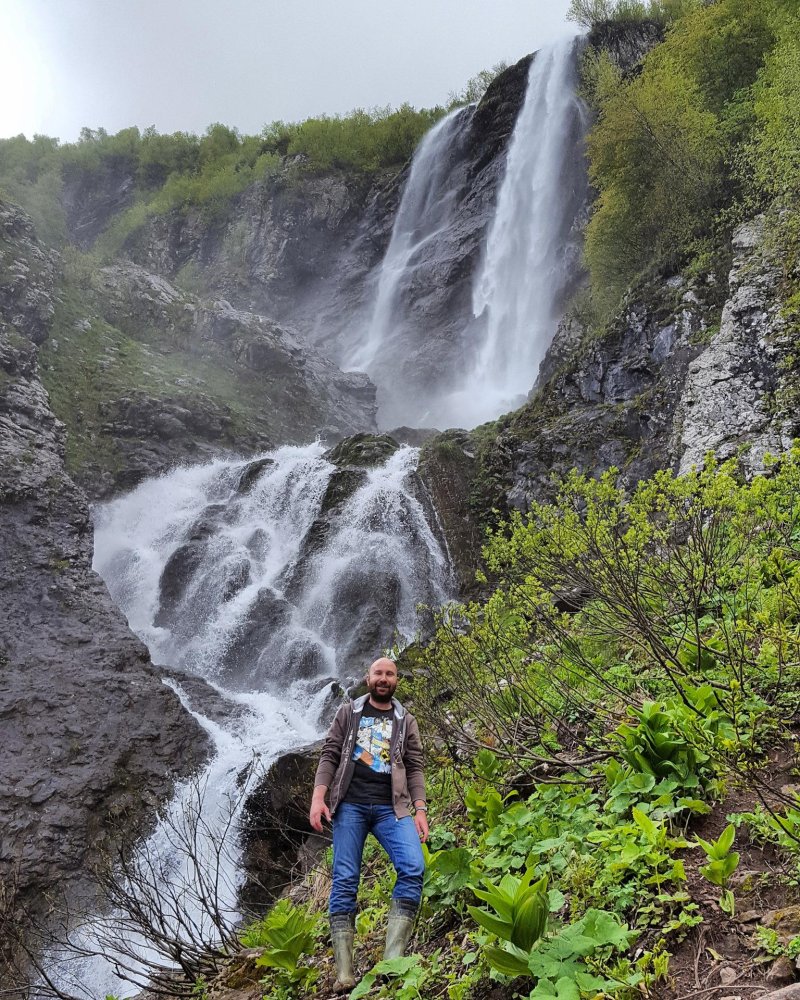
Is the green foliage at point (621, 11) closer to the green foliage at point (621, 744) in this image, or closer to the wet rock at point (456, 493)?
the wet rock at point (456, 493)

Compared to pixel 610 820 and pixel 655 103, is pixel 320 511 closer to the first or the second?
pixel 655 103

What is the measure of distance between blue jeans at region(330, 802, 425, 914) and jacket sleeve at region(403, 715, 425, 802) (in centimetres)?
19

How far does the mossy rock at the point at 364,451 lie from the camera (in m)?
21.1

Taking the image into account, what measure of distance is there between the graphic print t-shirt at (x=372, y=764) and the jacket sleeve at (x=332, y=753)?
12 centimetres

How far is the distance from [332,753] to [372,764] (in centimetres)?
27

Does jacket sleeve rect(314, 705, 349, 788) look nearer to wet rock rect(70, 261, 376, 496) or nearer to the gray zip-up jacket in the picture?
the gray zip-up jacket

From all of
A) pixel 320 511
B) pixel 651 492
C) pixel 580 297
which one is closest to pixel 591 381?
pixel 580 297

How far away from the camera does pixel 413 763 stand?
12.7 feet

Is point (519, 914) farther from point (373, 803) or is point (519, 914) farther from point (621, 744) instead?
point (621, 744)

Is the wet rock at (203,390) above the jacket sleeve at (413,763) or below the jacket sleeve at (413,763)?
above

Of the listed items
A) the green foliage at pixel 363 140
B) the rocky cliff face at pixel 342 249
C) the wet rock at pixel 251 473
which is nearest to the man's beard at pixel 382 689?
the wet rock at pixel 251 473

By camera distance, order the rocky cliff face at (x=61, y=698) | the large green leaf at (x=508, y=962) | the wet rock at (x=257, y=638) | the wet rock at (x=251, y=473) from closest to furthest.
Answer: the large green leaf at (x=508, y=962) < the rocky cliff face at (x=61, y=698) < the wet rock at (x=257, y=638) < the wet rock at (x=251, y=473)

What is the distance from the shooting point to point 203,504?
71.3ft

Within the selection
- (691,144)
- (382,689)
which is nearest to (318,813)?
(382,689)
